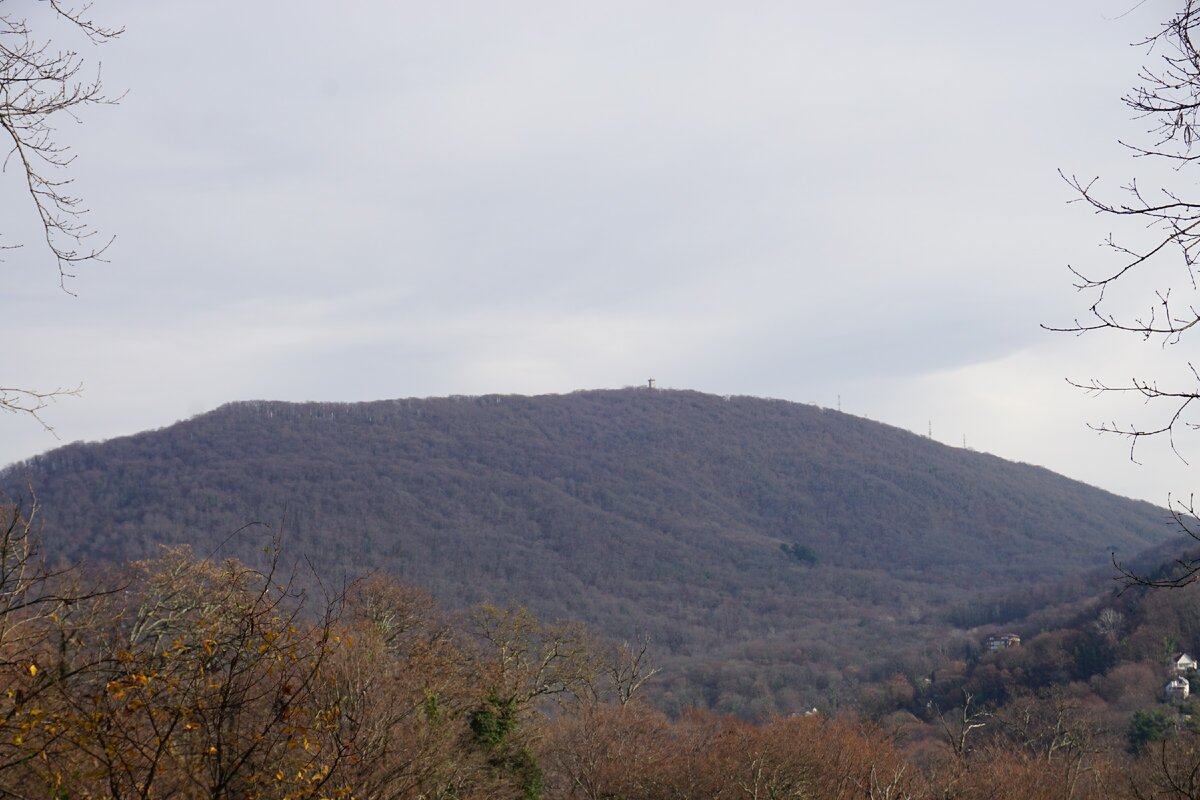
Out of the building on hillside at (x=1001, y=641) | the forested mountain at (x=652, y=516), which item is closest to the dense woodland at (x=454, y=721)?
the building on hillside at (x=1001, y=641)

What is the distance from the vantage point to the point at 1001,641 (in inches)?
3661

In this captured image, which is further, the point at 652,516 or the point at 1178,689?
the point at 652,516

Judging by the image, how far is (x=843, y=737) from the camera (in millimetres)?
47688

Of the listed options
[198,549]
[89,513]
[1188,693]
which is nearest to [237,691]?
[1188,693]

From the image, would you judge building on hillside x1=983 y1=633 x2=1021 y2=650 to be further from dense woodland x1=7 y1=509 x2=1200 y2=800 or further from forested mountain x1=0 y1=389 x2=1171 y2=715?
dense woodland x1=7 y1=509 x2=1200 y2=800

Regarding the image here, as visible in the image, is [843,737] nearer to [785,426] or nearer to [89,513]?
[89,513]

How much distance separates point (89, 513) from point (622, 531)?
66.7m

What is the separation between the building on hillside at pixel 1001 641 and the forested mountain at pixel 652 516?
33.5ft

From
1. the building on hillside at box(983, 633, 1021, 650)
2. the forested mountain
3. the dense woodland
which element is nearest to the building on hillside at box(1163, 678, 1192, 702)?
the dense woodland

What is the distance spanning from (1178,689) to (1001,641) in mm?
32493

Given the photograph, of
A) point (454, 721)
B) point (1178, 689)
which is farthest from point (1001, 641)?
point (454, 721)

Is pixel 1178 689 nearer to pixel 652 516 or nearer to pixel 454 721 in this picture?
pixel 454 721

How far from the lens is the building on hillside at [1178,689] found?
58.8 metres

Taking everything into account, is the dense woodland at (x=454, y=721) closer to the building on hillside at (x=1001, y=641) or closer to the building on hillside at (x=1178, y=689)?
the building on hillside at (x=1178, y=689)
